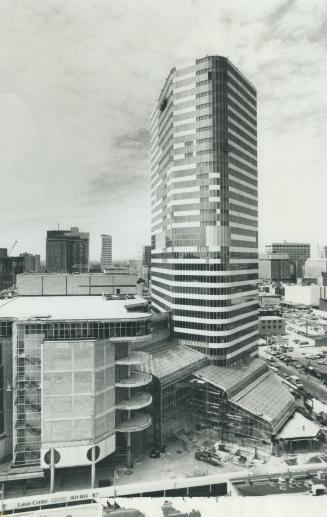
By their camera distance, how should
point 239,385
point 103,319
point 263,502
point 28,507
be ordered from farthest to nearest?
1. point 239,385
2. point 103,319
3. point 28,507
4. point 263,502

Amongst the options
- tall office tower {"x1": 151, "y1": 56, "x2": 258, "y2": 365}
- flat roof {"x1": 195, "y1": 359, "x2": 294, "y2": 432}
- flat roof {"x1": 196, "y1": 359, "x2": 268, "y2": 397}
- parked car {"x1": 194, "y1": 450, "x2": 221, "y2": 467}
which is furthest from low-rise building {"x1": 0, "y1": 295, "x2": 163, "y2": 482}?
tall office tower {"x1": 151, "y1": 56, "x2": 258, "y2": 365}

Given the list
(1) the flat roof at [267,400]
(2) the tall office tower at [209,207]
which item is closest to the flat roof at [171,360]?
(2) the tall office tower at [209,207]

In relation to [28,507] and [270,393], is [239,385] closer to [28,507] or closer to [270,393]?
[270,393]

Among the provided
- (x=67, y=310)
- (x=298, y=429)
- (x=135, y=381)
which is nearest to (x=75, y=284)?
(x=67, y=310)

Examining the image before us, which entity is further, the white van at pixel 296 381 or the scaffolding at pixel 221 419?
the white van at pixel 296 381

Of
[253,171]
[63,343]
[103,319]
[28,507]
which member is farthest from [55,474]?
[253,171]

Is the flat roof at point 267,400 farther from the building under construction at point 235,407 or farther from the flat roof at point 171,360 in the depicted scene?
the flat roof at point 171,360

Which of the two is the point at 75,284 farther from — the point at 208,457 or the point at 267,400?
the point at 208,457
